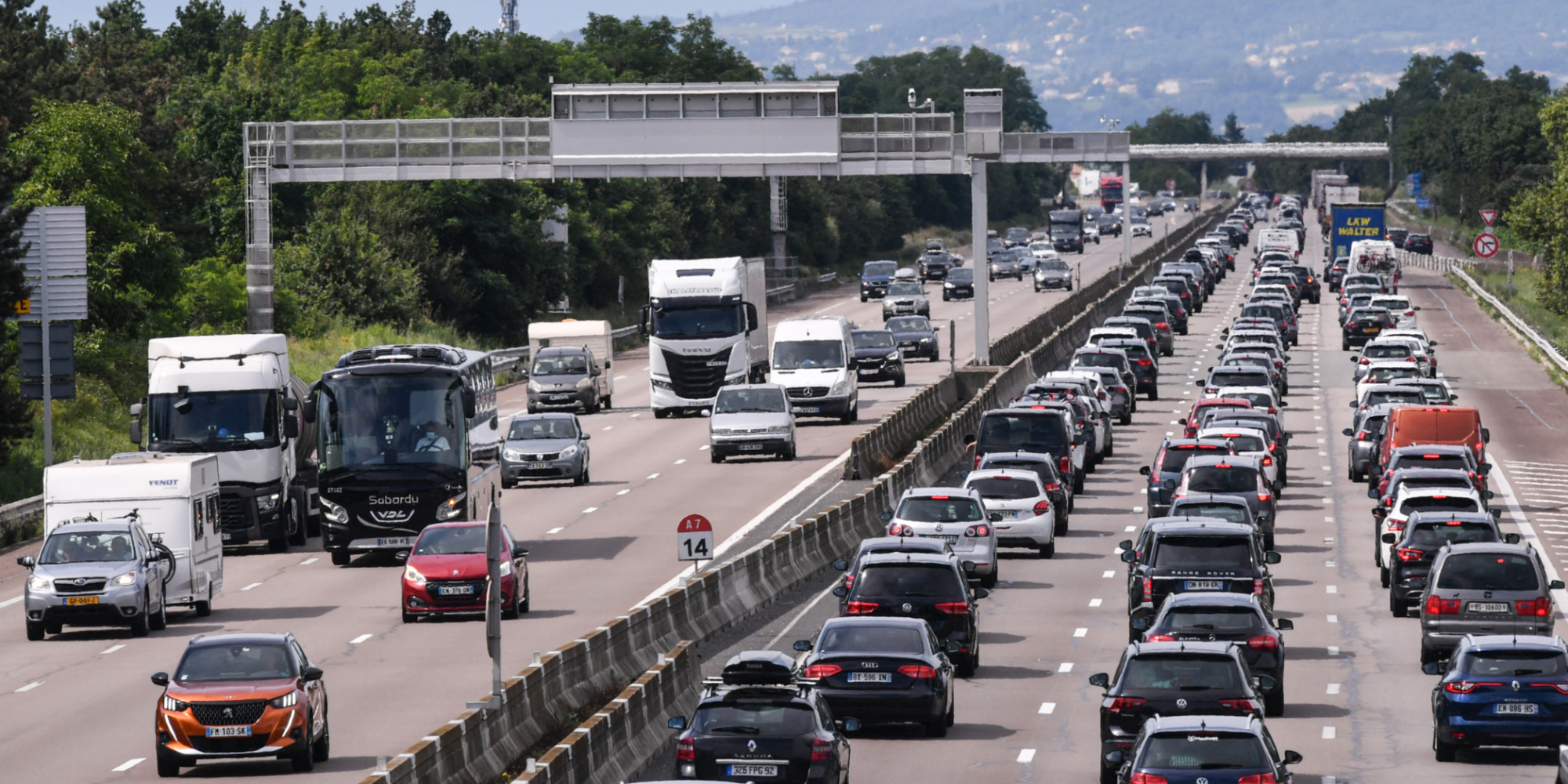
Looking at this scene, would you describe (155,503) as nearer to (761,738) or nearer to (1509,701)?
(761,738)

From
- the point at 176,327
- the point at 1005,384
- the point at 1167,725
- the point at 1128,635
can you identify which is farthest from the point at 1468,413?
the point at 176,327

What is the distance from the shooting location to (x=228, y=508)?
38656mm

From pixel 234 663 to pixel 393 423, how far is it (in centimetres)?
1569

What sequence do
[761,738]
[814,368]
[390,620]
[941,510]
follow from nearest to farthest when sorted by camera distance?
[761,738] → [390,620] → [941,510] → [814,368]

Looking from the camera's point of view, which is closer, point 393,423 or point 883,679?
point 883,679

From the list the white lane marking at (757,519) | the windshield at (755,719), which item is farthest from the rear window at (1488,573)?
the windshield at (755,719)

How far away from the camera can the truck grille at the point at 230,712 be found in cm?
2022

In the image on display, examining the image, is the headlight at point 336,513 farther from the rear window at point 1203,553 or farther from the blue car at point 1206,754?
the blue car at point 1206,754

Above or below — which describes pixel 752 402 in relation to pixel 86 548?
above

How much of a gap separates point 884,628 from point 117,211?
4331cm

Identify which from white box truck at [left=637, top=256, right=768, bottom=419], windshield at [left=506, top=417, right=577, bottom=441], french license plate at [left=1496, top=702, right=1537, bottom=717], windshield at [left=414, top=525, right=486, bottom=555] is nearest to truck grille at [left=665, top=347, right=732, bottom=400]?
white box truck at [left=637, top=256, right=768, bottom=419]

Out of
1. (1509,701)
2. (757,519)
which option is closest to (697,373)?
(757,519)

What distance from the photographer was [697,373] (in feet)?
192

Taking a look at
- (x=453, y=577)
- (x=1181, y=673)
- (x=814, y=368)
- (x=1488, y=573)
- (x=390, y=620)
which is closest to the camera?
(x=1181, y=673)
